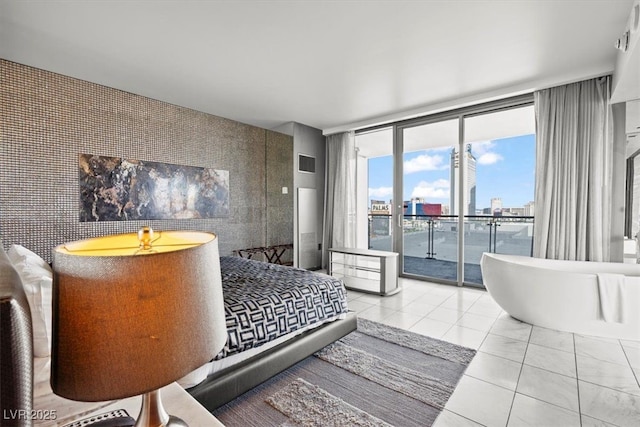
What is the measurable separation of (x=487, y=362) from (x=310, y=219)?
3.79 metres

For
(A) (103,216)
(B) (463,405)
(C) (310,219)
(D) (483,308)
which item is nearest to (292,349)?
(B) (463,405)

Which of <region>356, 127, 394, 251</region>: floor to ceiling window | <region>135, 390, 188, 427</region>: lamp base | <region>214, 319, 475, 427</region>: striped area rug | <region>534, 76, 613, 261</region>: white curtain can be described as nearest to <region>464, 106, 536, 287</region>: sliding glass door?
<region>534, 76, 613, 261</region>: white curtain

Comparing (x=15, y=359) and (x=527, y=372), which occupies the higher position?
(x=15, y=359)

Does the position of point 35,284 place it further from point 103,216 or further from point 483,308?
point 483,308

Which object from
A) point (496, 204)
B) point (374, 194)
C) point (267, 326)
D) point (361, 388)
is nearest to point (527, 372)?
point (361, 388)

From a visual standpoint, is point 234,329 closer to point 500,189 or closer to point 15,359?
point 15,359

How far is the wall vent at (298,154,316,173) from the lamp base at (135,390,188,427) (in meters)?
4.85

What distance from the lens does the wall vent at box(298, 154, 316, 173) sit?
546 cm

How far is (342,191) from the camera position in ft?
18.2

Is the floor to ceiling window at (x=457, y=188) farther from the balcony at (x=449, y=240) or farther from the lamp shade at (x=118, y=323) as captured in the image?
the lamp shade at (x=118, y=323)

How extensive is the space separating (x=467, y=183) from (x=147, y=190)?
456 centimetres

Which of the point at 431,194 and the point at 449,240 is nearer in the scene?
the point at 431,194

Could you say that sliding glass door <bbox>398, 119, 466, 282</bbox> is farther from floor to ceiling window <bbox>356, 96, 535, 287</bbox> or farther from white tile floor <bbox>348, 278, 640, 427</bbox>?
white tile floor <bbox>348, 278, 640, 427</bbox>

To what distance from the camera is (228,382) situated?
1.77 metres
